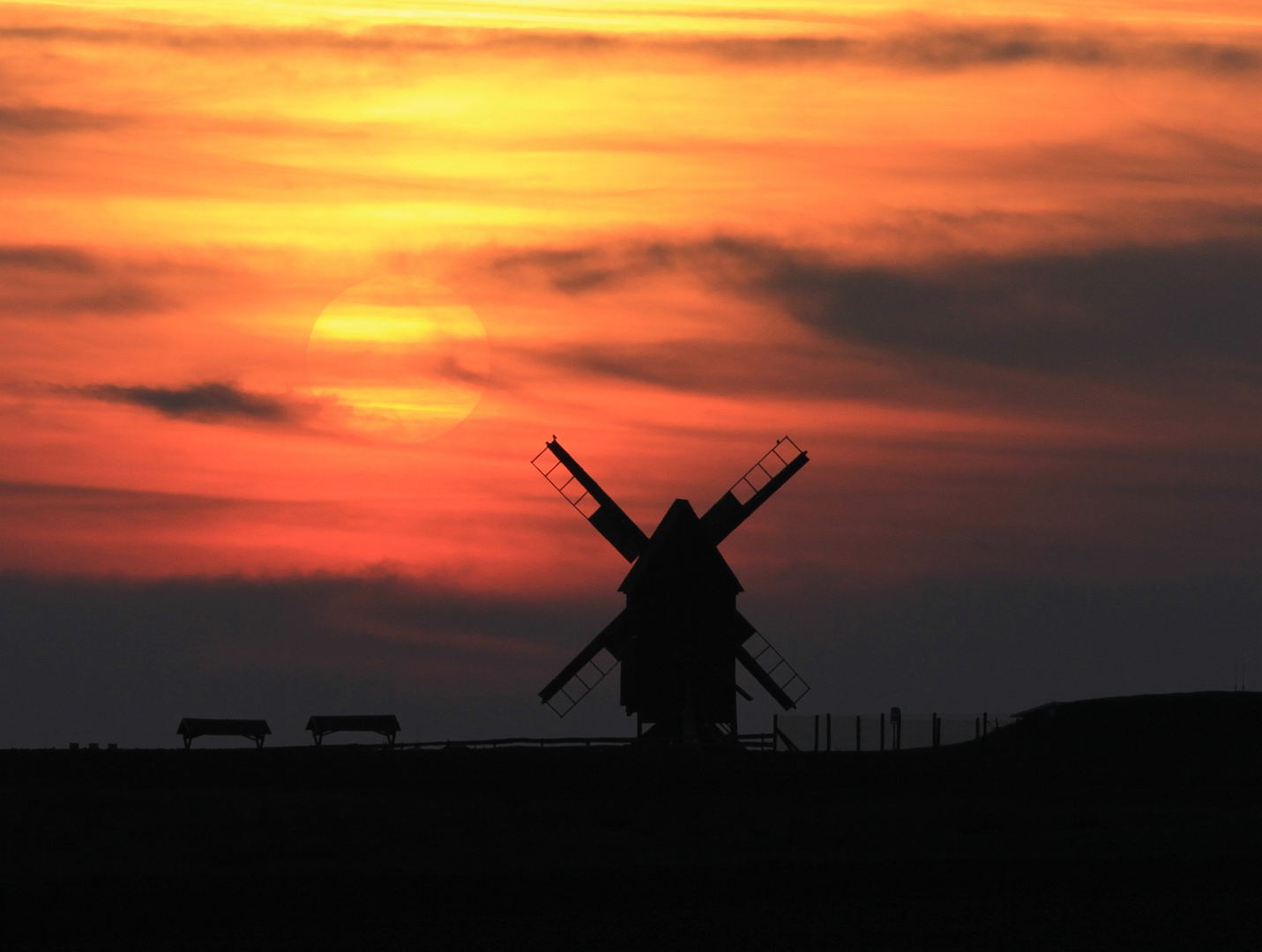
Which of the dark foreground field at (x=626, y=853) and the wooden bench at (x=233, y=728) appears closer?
the dark foreground field at (x=626, y=853)

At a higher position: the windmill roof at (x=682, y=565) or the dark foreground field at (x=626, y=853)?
the windmill roof at (x=682, y=565)

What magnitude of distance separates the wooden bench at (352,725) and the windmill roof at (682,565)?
1492 cm

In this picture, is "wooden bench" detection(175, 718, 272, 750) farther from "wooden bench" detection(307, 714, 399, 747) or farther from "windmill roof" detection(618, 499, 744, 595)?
"windmill roof" detection(618, 499, 744, 595)

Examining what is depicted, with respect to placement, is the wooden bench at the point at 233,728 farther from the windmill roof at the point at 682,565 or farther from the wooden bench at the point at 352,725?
the windmill roof at the point at 682,565

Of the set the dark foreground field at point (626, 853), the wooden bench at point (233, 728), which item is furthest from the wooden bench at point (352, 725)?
the dark foreground field at point (626, 853)

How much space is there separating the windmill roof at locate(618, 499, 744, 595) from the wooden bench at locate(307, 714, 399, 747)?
14.9m

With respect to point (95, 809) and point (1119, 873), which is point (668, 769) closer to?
point (95, 809)

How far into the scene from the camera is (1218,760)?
48.3 m

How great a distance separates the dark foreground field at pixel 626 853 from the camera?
21359 millimetres

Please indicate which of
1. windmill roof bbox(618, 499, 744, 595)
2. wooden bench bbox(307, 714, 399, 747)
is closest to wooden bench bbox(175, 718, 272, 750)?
wooden bench bbox(307, 714, 399, 747)

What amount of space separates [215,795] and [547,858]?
39.6 ft

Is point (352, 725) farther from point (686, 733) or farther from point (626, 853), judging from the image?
point (626, 853)

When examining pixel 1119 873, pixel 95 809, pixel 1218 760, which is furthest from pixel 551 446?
pixel 1119 873

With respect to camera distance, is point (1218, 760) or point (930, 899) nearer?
point (930, 899)
